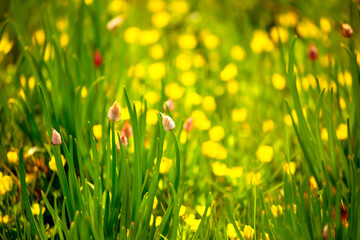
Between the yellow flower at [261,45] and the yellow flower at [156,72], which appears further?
the yellow flower at [261,45]

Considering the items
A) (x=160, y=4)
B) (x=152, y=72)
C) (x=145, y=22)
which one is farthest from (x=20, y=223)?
(x=160, y=4)

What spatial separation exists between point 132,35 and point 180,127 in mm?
1474

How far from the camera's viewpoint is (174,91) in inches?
92.5

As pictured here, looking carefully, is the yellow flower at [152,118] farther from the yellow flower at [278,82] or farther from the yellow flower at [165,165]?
the yellow flower at [278,82]

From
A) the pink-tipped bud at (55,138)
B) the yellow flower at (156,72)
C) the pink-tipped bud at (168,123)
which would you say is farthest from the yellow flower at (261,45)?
the pink-tipped bud at (55,138)

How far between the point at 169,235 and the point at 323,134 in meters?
0.95

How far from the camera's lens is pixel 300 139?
61.8 inches

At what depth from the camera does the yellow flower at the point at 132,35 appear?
291cm

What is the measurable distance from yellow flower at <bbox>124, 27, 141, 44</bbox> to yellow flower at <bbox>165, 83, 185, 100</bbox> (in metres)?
0.67

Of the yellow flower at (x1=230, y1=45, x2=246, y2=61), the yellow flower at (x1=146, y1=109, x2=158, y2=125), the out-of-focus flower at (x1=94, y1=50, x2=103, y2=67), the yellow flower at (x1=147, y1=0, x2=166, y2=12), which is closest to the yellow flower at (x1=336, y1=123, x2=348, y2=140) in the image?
the yellow flower at (x1=146, y1=109, x2=158, y2=125)

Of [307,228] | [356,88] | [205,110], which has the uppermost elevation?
[356,88]

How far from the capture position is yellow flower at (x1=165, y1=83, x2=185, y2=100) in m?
2.34

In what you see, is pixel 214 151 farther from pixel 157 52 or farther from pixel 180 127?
pixel 157 52

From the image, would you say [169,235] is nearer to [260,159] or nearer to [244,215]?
[244,215]
